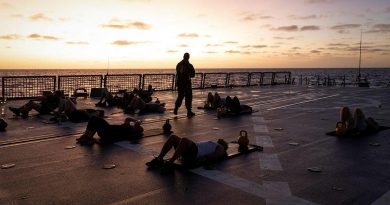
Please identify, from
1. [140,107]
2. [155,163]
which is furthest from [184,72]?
[155,163]

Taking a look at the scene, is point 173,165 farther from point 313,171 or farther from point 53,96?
point 53,96

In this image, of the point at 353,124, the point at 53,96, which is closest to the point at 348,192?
the point at 353,124

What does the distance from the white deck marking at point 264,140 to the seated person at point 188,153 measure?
2.07m

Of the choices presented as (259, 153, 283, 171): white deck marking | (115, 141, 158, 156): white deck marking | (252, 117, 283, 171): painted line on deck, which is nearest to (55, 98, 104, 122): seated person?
(115, 141, 158, 156): white deck marking

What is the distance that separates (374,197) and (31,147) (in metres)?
7.05

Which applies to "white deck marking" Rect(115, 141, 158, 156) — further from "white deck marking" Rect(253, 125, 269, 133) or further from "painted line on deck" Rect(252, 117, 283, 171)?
"white deck marking" Rect(253, 125, 269, 133)

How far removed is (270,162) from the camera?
7.11 metres

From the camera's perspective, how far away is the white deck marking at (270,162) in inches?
265

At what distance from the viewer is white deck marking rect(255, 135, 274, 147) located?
8.75 metres

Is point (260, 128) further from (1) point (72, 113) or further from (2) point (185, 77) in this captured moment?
(1) point (72, 113)

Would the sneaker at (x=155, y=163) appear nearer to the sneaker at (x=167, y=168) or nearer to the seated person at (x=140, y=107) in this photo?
the sneaker at (x=167, y=168)

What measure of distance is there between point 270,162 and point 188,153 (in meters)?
1.75

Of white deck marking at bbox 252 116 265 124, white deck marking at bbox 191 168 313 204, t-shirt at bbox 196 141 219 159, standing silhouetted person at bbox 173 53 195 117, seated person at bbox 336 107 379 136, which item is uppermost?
standing silhouetted person at bbox 173 53 195 117

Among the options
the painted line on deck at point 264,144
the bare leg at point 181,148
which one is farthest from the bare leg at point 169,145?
the painted line on deck at point 264,144
